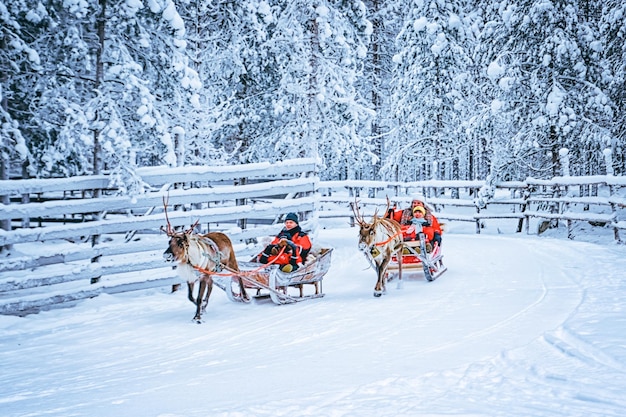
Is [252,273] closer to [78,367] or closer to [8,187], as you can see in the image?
[78,367]

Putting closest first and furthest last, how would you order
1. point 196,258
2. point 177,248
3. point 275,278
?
point 177,248 → point 196,258 → point 275,278

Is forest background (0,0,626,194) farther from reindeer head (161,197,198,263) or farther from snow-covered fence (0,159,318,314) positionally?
reindeer head (161,197,198,263)

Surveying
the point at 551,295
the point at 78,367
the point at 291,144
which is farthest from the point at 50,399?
the point at 291,144

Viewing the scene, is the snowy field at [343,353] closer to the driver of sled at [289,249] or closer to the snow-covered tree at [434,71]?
the driver of sled at [289,249]

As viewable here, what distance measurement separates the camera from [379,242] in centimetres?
840

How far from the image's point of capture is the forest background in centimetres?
1040

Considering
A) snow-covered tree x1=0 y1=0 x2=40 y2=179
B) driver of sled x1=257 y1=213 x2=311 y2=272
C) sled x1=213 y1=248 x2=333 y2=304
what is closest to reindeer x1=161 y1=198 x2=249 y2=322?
sled x1=213 y1=248 x2=333 y2=304

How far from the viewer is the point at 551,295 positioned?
7.50 m

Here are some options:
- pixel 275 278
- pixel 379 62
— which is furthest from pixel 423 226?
pixel 379 62

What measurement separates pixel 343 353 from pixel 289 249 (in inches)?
128

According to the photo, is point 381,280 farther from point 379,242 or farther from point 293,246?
point 293,246

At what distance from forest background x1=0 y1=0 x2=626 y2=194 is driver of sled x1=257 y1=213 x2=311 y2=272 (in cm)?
241

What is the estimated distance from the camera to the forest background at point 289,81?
10.4 meters

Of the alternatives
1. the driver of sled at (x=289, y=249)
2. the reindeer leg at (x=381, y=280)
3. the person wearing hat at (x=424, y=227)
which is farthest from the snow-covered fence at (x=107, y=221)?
the reindeer leg at (x=381, y=280)
